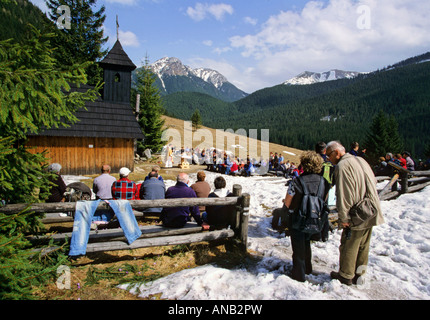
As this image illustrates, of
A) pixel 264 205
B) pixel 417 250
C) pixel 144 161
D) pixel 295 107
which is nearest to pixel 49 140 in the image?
pixel 144 161

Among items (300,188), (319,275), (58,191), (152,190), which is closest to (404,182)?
(319,275)

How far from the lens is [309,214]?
3713 mm

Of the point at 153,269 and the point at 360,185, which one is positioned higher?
the point at 360,185

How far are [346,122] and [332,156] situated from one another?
567ft

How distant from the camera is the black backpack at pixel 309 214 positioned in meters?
3.73

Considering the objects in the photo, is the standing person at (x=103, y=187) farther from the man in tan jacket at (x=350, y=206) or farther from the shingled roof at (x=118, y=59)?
the shingled roof at (x=118, y=59)

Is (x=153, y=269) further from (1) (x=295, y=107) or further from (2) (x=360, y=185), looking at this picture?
(1) (x=295, y=107)

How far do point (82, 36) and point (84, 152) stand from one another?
59.1ft

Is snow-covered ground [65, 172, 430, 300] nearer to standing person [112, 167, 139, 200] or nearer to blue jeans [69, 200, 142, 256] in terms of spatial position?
blue jeans [69, 200, 142, 256]

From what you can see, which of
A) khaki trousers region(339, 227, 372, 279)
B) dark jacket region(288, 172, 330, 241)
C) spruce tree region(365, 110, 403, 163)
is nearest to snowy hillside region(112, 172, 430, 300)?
khaki trousers region(339, 227, 372, 279)

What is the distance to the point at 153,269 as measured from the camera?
15.0ft

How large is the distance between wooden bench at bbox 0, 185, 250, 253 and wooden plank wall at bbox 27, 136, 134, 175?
12201mm

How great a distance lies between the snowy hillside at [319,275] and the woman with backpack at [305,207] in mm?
430

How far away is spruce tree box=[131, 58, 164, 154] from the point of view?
24984mm
